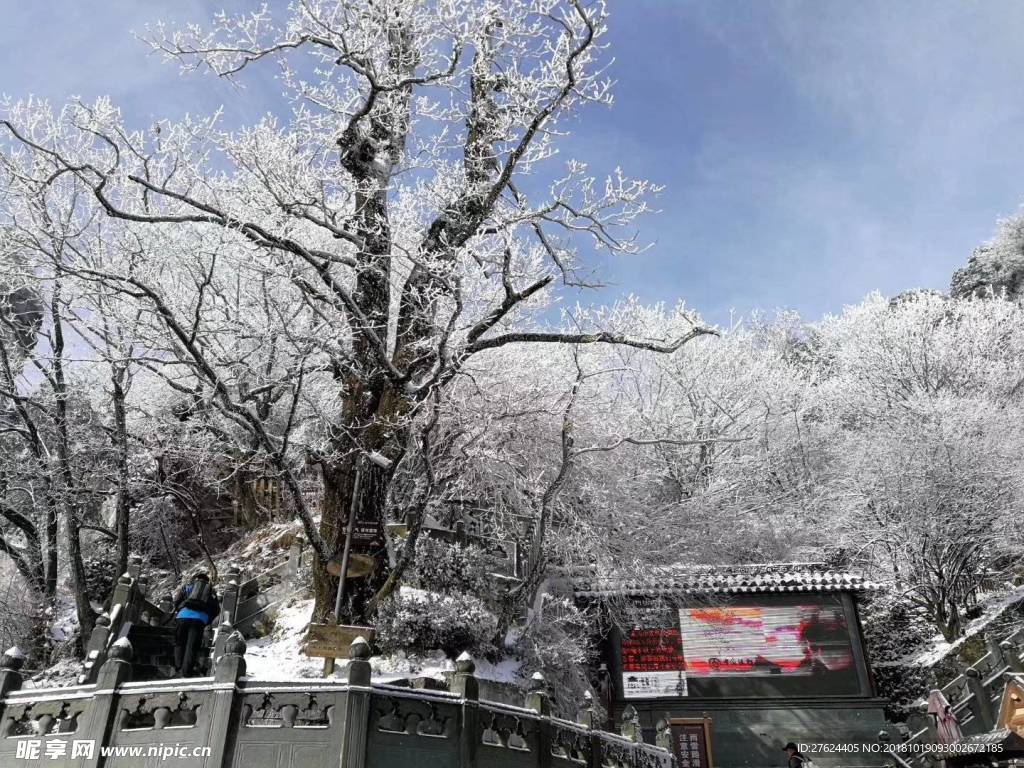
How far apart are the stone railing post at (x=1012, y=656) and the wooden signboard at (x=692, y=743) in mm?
6082

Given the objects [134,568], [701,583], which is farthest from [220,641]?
[701,583]

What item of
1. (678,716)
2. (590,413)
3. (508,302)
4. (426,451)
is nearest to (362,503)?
(426,451)

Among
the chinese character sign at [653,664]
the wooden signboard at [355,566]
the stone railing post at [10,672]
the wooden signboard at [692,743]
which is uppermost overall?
the wooden signboard at [355,566]

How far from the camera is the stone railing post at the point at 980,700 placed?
41.6ft

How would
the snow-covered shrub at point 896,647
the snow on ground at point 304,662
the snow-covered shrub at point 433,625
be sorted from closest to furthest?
the snow on ground at point 304,662 < the snow-covered shrub at point 433,625 < the snow-covered shrub at point 896,647

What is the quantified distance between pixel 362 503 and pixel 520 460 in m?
5.67

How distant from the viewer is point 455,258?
12.4 m

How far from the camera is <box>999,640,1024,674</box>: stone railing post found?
12820 millimetres

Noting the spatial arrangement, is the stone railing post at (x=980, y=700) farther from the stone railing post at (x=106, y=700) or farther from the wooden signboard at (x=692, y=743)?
the stone railing post at (x=106, y=700)

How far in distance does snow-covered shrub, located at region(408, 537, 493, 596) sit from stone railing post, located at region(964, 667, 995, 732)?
30.2 feet

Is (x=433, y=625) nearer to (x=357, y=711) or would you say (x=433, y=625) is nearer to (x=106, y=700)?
(x=357, y=711)

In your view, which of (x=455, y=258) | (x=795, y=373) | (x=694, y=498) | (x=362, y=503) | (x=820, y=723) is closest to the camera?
(x=362, y=503)

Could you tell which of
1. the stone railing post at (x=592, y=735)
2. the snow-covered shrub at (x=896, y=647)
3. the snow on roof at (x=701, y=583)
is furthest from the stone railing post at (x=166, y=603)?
the snow-covered shrub at (x=896, y=647)

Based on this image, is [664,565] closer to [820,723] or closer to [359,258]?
[820,723]
